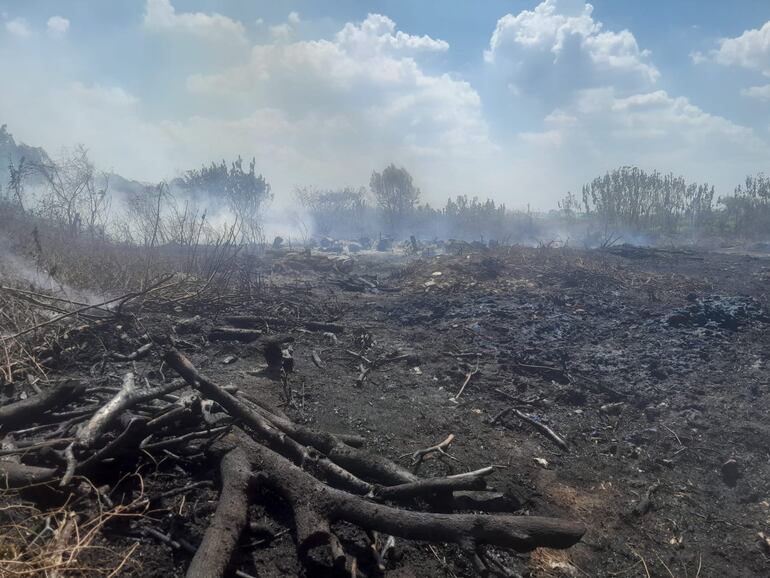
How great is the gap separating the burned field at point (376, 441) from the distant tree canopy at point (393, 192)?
1384 inches

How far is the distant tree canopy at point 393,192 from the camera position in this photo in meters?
42.7

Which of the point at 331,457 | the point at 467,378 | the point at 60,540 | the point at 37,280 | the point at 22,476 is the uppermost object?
the point at 37,280

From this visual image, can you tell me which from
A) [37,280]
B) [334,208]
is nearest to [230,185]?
[334,208]

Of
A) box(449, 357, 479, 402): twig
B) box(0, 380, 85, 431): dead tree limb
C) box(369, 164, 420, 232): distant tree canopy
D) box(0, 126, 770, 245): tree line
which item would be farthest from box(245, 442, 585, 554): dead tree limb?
box(369, 164, 420, 232): distant tree canopy

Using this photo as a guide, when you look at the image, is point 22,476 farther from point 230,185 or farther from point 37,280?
point 230,185

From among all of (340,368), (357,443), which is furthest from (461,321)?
(357,443)

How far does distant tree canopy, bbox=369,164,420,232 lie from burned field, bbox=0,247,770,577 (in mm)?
35157

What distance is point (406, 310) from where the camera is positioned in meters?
10.4

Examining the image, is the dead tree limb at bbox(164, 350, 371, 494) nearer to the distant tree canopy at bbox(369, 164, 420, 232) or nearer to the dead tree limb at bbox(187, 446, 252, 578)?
the dead tree limb at bbox(187, 446, 252, 578)

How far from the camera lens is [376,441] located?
4305mm

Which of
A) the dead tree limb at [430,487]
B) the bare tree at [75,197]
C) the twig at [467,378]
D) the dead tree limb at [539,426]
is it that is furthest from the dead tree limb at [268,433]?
the bare tree at [75,197]

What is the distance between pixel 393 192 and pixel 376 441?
132ft

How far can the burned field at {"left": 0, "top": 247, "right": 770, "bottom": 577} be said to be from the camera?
2613mm

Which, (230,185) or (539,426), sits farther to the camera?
(230,185)
